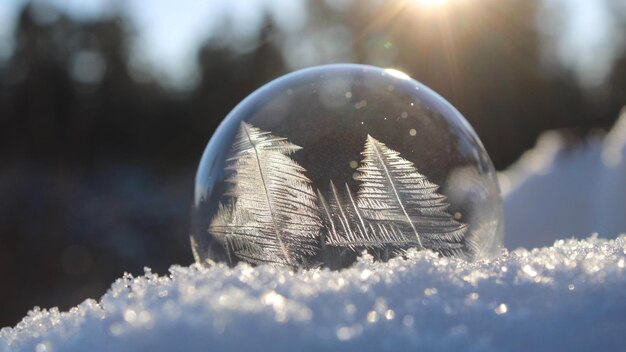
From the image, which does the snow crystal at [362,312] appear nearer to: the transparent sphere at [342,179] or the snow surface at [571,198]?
the transparent sphere at [342,179]

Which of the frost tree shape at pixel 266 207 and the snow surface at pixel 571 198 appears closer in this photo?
the frost tree shape at pixel 266 207

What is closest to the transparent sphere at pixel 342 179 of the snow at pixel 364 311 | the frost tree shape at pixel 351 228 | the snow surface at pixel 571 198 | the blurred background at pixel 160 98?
the frost tree shape at pixel 351 228

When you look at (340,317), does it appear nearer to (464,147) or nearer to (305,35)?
(464,147)

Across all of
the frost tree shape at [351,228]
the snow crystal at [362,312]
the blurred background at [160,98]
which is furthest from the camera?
the blurred background at [160,98]

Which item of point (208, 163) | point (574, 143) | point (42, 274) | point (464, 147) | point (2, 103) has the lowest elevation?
point (464, 147)

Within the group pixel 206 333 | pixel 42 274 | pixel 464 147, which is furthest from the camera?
pixel 42 274

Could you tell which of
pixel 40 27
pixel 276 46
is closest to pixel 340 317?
pixel 40 27

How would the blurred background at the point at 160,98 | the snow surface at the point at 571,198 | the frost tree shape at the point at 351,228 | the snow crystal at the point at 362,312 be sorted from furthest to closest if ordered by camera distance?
the blurred background at the point at 160,98
the snow surface at the point at 571,198
the frost tree shape at the point at 351,228
the snow crystal at the point at 362,312

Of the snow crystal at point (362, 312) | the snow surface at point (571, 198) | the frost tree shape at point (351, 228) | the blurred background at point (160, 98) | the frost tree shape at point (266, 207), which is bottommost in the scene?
the snow crystal at point (362, 312)
